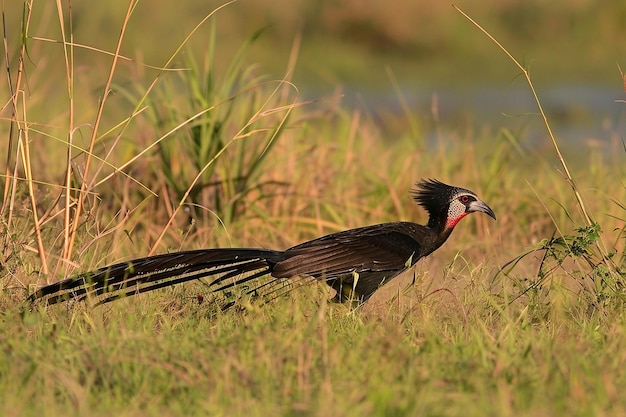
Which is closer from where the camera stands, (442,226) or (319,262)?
(319,262)

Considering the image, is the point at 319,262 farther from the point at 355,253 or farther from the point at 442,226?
the point at 442,226

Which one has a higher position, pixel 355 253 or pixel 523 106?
pixel 355 253

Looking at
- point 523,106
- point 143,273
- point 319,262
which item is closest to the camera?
point 143,273

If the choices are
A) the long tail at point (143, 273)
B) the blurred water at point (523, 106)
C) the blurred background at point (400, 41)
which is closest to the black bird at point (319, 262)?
the long tail at point (143, 273)

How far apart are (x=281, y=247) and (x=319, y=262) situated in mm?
1768

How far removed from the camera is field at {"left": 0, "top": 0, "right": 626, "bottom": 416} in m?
2.99

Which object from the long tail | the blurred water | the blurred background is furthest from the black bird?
the blurred background

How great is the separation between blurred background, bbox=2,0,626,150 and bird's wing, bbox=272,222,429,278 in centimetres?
891

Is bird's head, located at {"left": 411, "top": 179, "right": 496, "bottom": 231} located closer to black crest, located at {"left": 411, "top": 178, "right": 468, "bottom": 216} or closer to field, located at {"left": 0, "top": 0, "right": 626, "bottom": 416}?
black crest, located at {"left": 411, "top": 178, "right": 468, "bottom": 216}

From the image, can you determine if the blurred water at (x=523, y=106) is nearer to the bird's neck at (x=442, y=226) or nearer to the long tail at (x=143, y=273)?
the bird's neck at (x=442, y=226)

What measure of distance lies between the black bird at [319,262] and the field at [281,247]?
0.09 meters

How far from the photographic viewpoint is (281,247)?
5938mm

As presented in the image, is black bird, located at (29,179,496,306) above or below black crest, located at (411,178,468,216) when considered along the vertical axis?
below

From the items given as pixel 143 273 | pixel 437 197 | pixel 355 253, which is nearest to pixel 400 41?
pixel 437 197
